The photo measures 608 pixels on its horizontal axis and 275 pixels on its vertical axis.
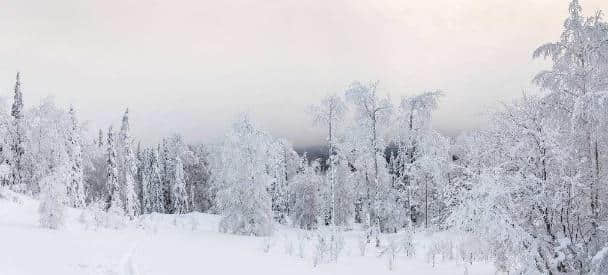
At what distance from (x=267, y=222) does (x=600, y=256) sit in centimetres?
2390

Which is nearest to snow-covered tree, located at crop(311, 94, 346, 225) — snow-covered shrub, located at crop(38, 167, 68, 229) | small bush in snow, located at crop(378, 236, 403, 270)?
small bush in snow, located at crop(378, 236, 403, 270)

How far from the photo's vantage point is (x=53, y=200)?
66.3ft

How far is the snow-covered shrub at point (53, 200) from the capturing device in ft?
65.3

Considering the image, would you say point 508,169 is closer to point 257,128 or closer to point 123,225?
point 123,225

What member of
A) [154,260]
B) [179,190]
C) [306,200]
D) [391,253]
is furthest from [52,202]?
[179,190]

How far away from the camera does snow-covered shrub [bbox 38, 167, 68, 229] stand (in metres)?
19.9

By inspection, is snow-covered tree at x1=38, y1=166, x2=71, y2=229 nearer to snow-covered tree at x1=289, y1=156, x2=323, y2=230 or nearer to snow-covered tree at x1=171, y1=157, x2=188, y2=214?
snow-covered tree at x1=289, y1=156, x2=323, y2=230

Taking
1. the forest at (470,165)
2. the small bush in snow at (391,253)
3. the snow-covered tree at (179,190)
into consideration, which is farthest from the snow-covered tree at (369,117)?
the snow-covered tree at (179,190)

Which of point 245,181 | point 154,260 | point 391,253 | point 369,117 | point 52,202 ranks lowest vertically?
point 391,253

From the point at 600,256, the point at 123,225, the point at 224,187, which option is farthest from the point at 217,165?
the point at 600,256

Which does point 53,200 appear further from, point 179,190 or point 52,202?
point 179,190

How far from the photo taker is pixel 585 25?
1085cm

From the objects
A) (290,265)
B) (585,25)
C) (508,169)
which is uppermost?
(585,25)

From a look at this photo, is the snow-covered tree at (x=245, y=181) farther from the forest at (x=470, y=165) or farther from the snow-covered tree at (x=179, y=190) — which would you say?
the snow-covered tree at (x=179, y=190)
